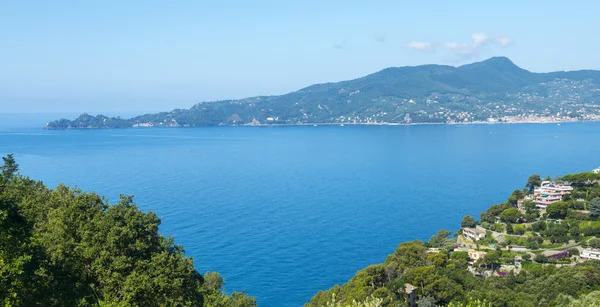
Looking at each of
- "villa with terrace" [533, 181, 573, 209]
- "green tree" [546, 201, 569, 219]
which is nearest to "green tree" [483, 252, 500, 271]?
"green tree" [546, 201, 569, 219]

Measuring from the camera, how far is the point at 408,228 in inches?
1444

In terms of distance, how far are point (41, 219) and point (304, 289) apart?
1548cm

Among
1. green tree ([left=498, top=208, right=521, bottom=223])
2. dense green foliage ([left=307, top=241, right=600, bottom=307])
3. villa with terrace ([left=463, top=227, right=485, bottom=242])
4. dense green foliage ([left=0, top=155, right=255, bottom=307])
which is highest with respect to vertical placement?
dense green foliage ([left=0, top=155, right=255, bottom=307])

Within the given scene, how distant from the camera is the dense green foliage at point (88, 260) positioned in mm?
9227

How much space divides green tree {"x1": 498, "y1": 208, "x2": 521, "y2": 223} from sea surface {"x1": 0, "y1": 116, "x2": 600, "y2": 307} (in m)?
4.08

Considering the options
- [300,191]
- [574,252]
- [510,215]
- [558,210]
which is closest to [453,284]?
[574,252]

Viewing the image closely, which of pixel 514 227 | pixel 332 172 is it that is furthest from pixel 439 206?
pixel 332 172

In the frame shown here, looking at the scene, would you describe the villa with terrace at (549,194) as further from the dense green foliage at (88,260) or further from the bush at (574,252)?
the dense green foliage at (88,260)

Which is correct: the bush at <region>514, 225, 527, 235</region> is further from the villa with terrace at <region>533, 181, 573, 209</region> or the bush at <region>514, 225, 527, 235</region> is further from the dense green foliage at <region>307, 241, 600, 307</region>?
the dense green foliage at <region>307, 241, 600, 307</region>

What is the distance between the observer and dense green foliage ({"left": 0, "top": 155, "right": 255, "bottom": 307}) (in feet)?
30.3

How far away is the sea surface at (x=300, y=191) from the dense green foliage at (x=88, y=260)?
44.1 feet

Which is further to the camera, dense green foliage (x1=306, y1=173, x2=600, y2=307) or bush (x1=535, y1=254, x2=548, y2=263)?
bush (x1=535, y1=254, x2=548, y2=263)

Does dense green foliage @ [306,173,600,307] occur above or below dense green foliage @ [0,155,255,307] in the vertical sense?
below

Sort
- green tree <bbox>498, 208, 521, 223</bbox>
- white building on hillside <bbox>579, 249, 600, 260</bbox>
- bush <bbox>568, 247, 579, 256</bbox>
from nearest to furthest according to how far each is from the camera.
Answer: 1. white building on hillside <bbox>579, 249, 600, 260</bbox>
2. bush <bbox>568, 247, 579, 256</bbox>
3. green tree <bbox>498, 208, 521, 223</bbox>
